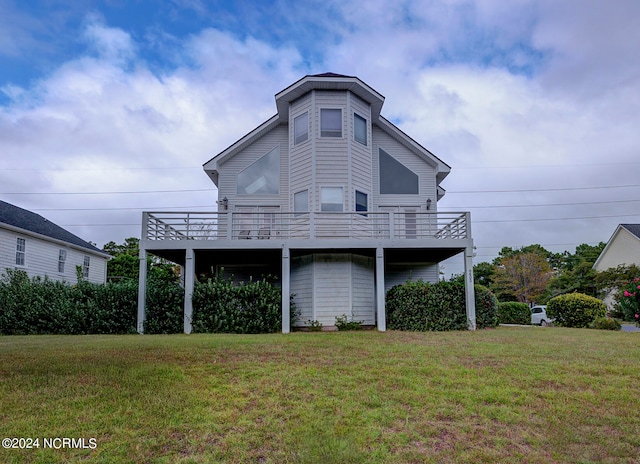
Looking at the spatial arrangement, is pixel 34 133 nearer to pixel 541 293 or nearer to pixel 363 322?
pixel 363 322

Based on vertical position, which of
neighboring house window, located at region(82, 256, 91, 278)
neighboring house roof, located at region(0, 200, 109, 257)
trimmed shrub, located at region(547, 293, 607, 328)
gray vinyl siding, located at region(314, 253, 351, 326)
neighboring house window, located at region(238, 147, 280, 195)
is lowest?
trimmed shrub, located at region(547, 293, 607, 328)

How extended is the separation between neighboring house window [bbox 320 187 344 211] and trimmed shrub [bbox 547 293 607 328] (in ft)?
35.0

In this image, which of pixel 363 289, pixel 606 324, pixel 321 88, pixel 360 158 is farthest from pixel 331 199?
pixel 606 324

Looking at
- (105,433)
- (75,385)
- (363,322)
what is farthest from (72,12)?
(363,322)

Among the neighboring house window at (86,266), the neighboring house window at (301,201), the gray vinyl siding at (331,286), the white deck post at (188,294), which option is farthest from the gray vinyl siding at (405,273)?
the neighboring house window at (86,266)

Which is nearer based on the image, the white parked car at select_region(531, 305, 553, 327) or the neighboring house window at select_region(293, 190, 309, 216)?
the neighboring house window at select_region(293, 190, 309, 216)

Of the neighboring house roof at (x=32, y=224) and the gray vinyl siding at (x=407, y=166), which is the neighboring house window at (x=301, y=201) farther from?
the neighboring house roof at (x=32, y=224)

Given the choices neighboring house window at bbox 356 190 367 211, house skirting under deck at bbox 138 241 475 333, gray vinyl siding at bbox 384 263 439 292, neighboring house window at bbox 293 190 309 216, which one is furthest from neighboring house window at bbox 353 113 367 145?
gray vinyl siding at bbox 384 263 439 292

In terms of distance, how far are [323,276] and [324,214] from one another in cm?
197

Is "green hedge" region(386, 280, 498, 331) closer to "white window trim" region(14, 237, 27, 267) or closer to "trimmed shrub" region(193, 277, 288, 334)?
"trimmed shrub" region(193, 277, 288, 334)

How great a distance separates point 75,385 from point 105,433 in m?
1.59

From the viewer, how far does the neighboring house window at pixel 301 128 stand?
15.0m

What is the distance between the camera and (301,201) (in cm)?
1484

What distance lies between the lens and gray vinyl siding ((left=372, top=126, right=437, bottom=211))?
16.5 m
